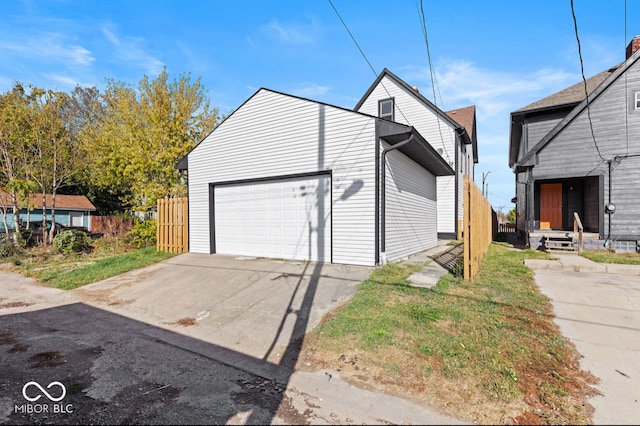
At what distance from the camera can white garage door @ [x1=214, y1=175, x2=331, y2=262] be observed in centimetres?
821

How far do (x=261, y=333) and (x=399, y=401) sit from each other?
2209 millimetres

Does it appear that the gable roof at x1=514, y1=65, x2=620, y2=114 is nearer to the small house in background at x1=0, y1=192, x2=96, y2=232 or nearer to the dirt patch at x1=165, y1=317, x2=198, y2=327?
the dirt patch at x1=165, y1=317, x2=198, y2=327

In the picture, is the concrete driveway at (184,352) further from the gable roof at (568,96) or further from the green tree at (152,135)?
the gable roof at (568,96)

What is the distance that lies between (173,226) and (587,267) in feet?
40.6

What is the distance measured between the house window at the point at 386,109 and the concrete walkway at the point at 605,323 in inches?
437

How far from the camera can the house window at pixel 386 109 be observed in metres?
16.6

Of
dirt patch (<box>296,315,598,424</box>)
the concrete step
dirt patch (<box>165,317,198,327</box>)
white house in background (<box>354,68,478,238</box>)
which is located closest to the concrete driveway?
dirt patch (<box>165,317,198,327</box>)

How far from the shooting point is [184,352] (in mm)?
3744

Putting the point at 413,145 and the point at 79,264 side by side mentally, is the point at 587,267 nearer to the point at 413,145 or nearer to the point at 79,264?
the point at 413,145

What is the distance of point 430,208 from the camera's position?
12555mm

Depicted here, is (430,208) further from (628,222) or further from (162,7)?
(162,7)

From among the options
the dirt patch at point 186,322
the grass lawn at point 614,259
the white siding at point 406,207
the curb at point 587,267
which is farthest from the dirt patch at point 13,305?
the grass lawn at point 614,259

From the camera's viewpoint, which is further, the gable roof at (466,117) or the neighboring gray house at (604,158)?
the gable roof at (466,117)

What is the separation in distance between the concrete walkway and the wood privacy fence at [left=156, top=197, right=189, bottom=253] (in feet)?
33.8
